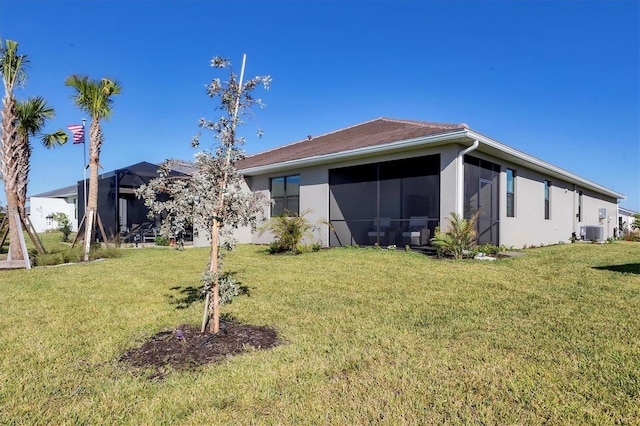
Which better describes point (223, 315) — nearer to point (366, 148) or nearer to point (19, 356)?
point (19, 356)

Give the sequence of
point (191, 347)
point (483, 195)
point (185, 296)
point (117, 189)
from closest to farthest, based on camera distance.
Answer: point (191, 347) → point (185, 296) → point (483, 195) → point (117, 189)

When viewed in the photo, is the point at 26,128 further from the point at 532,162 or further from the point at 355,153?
the point at 532,162

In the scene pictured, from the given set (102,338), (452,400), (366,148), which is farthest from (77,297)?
(366,148)

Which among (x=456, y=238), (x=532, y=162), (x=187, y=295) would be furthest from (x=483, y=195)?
(x=187, y=295)

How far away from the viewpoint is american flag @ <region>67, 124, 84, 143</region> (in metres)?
13.8

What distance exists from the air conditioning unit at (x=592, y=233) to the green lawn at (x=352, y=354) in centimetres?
1192

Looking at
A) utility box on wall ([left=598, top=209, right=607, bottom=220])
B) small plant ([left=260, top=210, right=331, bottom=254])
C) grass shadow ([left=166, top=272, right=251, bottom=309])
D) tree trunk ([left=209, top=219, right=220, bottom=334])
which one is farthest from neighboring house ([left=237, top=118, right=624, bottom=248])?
utility box on wall ([left=598, top=209, right=607, bottom=220])

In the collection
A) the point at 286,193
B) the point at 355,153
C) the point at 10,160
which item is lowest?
the point at 286,193

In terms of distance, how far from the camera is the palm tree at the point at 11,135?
25.4 feet

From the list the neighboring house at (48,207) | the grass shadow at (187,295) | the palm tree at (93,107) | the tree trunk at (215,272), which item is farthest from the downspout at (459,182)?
the neighboring house at (48,207)

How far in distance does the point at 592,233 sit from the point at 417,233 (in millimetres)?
10662

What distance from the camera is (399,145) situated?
895cm

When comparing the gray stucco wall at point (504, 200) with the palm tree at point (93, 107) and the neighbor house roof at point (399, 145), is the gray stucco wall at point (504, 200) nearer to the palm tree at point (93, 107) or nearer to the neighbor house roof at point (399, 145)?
the neighbor house roof at point (399, 145)

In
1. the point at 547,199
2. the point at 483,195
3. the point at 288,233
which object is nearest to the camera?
the point at 288,233
